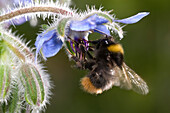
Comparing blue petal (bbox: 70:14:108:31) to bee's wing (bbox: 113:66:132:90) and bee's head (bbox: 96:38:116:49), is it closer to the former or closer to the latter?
bee's head (bbox: 96:38:116:49)

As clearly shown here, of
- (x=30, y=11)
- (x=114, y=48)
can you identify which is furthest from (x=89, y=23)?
(x=30, y=11)

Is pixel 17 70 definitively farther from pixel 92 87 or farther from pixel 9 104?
pixel 92 87

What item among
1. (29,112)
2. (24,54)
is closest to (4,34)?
(24,54)

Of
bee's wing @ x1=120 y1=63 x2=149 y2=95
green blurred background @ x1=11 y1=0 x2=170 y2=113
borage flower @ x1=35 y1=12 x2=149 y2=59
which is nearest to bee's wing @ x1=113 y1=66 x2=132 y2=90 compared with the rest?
bee's wing @ x1=120 y1=63 x2=149 y2=95

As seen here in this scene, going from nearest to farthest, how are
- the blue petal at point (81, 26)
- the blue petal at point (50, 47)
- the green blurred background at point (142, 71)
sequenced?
the blue petal at point (81, 26) → the blue petal at point (50, 47) → the green blurred background at point (142, 71)

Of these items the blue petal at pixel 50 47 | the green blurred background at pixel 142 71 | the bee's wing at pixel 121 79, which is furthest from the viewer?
the green blurred background at pixel 142 71

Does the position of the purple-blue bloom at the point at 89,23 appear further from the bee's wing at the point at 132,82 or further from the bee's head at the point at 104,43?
the bee's wing at the point at 132,82

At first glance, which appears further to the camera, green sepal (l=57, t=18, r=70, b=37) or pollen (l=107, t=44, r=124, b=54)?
pollen (l=107, t=44, r=124, b=54)

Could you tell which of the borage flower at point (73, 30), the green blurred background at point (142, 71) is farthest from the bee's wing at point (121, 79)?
the green blurred background at point (142, 71)
